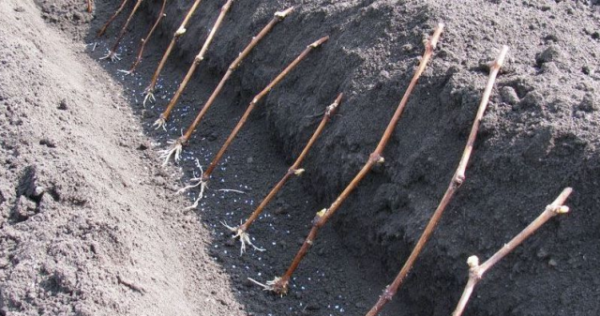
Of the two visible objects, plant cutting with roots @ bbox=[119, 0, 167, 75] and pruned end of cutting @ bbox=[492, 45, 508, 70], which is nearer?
pruned end of cutting @ bbox=[492, 45, 508, 70]

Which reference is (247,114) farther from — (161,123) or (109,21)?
(109,21)

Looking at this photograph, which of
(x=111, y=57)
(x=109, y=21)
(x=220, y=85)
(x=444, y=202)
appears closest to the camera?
(x=444, y=202)

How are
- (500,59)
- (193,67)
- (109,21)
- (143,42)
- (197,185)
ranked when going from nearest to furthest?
(500,59) < (197,185) < (193,67) < (143,42) < (109,21)

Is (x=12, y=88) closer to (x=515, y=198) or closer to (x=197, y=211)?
(x=197, y=211)

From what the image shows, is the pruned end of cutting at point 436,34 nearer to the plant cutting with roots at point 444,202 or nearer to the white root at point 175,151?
the plant cutting with roots at point 444,202

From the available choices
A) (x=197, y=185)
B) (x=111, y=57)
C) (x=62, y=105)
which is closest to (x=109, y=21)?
(x=111, y=57)

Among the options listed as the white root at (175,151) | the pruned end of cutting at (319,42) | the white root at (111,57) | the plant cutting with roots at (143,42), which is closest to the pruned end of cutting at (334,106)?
the pruned end of cutting at (319,42)

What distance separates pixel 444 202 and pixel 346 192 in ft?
2.10

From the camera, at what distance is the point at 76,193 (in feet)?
12.6

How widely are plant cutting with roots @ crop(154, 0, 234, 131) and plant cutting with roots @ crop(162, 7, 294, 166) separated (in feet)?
0.83

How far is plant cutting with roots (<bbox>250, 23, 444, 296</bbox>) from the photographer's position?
376 centimetres

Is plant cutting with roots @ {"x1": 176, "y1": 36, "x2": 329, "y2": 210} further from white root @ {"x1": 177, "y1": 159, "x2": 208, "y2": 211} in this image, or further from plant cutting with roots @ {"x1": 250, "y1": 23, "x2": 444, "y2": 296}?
plant cutting with roots @ {"x1": 250, "y1": 23, "x2": 444, "y2": 296}

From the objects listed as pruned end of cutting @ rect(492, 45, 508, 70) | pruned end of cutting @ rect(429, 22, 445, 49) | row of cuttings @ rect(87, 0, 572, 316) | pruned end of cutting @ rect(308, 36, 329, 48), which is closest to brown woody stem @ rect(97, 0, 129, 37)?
row of cuttings @ rect(87, 0, 572, 316)

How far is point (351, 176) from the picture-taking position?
4043 mm
